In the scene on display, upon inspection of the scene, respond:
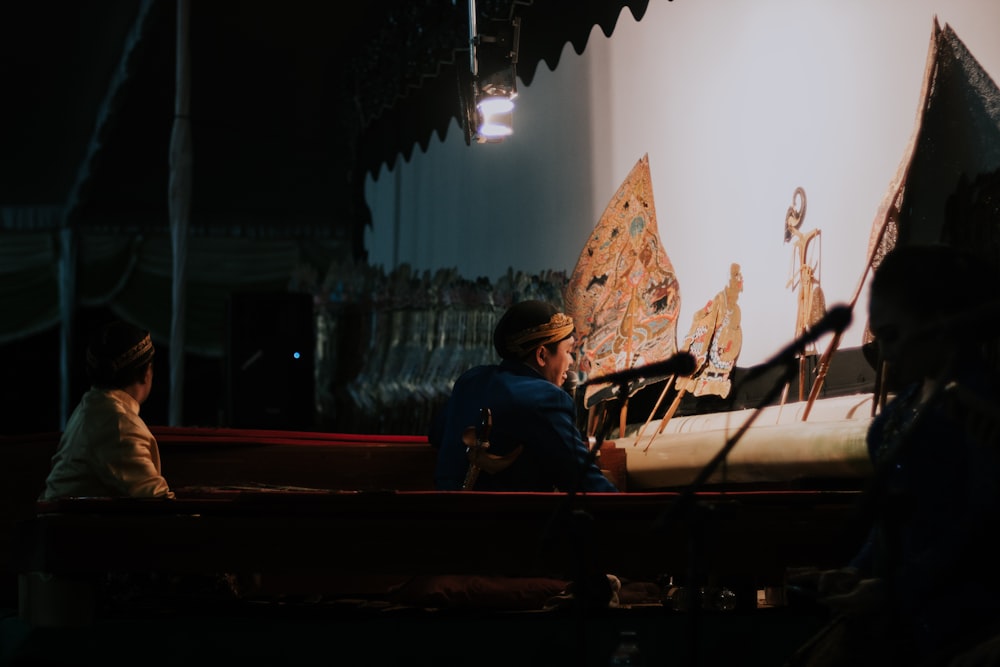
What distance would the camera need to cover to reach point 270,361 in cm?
755

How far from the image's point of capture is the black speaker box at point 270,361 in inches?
294

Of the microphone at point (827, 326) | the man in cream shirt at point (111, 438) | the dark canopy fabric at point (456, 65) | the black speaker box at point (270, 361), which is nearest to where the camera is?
the microphone at point (827, 326)

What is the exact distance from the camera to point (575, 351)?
589 centimetres

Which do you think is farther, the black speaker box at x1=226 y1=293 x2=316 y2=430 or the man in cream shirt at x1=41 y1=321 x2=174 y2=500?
the black speaker box at x1=226 y1=293 x2=316 y2=430

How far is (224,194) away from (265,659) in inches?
320

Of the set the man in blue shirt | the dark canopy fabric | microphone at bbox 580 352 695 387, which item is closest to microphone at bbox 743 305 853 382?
microphone at bbox 580 352 695 387

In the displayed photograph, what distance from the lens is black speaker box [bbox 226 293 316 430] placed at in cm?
747

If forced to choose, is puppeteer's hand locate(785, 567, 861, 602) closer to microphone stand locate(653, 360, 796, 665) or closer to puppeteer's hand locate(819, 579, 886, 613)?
puppeteer's hand locate(819, 579, 886, 613)

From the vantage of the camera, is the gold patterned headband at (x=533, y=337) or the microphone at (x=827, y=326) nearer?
the microphone at (x=827, y=326)

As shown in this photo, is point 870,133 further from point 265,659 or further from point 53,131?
point 53,131

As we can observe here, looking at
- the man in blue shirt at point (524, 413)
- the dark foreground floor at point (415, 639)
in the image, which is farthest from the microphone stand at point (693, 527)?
the man in blue shirt at point (524, 413)

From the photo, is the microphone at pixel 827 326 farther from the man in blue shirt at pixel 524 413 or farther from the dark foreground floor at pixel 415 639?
the man in blue shirt at pixel 524 413

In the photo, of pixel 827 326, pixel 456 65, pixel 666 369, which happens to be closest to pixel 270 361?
pixel 456 65

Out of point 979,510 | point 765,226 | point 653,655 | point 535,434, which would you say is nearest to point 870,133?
point 765,226
